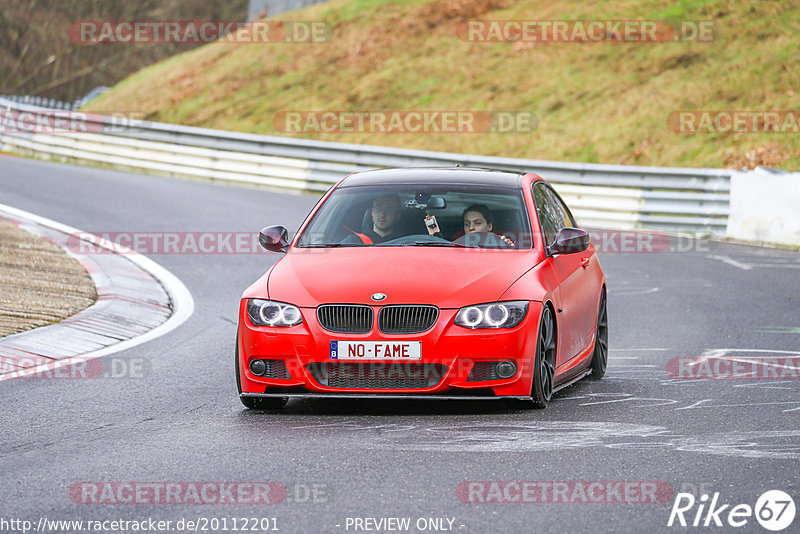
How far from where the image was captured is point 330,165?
26.1m

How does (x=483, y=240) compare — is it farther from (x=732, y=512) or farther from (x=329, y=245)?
(x=732, y=512)

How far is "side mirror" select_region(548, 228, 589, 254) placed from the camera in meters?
8.11

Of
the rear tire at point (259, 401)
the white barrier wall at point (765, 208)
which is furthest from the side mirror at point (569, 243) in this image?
the white barrier wall at point (765, 208)

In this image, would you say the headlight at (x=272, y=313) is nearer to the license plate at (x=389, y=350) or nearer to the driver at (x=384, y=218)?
the license plate at (x=389, y=350)

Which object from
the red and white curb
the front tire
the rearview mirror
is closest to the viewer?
the front tire

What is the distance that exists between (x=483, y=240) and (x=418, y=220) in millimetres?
477

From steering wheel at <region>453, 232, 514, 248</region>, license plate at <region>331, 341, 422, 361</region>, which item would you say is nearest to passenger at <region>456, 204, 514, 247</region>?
steering wheel at <region>453, 232, 514, 248</region>

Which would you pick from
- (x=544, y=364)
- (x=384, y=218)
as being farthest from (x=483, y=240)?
(x=544, y=364)

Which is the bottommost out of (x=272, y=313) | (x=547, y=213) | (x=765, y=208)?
(x=272, y=313)

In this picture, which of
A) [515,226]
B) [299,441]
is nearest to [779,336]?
[515,226]

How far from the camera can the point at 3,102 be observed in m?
31.0

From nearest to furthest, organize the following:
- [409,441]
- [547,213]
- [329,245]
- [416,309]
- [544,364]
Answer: [409,441] < [416,309] < [544,364] < [329,245] < [547,213]

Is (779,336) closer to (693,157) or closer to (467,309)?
(467,309)

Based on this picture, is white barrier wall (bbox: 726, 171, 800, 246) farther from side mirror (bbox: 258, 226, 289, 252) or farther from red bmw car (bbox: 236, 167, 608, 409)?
side mirror (bbox: 258, 226, 289, 252)
